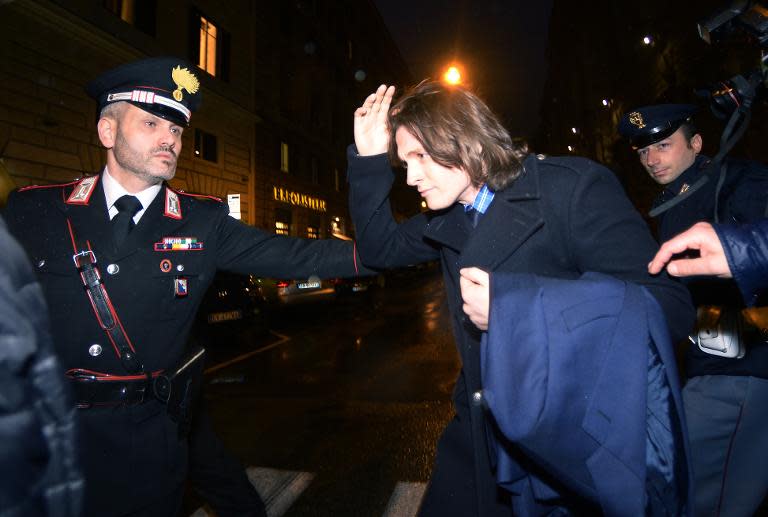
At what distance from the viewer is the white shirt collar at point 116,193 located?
6.48ft

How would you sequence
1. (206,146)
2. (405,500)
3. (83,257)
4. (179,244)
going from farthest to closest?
(206,146) < (405,500) < (179,244) < (83,257)

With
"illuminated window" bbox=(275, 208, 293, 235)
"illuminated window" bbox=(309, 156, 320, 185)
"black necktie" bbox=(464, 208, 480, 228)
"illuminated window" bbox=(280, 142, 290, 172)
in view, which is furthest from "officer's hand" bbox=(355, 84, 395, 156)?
"illuminated window" bbox=(309, 156, 320, 185)

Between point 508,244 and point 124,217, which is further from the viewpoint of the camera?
point 124,217

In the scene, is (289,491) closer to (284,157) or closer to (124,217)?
(124,217)

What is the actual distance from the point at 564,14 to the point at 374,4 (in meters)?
19.9

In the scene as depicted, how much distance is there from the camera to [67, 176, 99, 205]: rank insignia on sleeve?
1904 mm

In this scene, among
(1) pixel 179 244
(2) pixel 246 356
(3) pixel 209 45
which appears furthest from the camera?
(3) pixel 209 45

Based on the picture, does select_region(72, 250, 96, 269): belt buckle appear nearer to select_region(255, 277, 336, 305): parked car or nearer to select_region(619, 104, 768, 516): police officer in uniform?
select_region(619, 104, 768, 516): police officer in uniform

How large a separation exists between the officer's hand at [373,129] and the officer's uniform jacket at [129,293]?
0.71m

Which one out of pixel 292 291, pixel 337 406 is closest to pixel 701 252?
pixel 337 406

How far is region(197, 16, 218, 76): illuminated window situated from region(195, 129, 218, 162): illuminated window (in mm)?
2433

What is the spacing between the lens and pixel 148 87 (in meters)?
2.14

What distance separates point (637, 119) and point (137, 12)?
14453 millimetres

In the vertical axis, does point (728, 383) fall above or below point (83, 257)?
below
